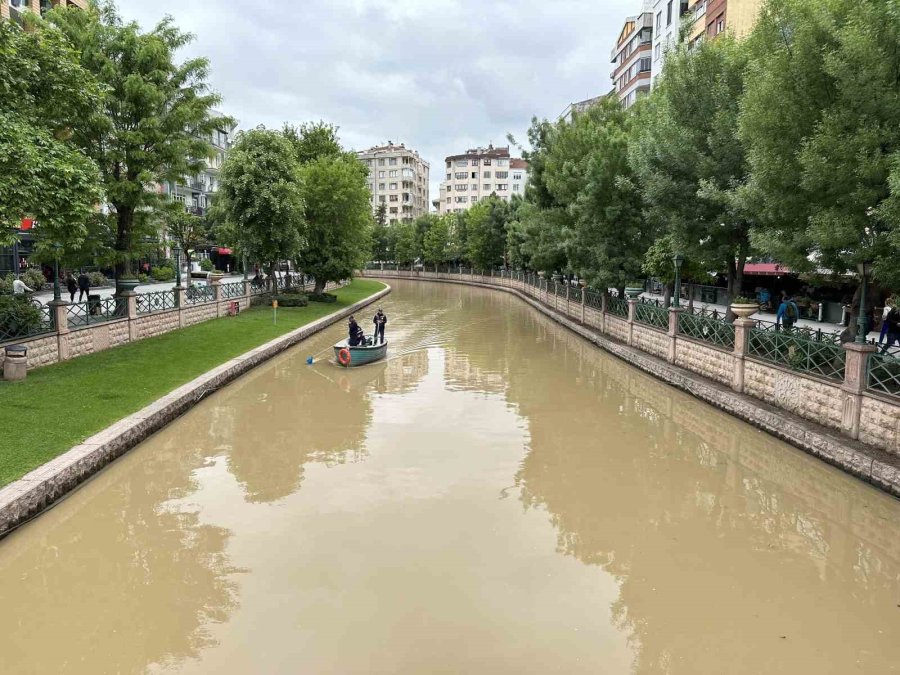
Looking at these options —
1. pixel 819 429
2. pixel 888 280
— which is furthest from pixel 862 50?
pixel 819 429

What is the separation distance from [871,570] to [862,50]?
8.89 m

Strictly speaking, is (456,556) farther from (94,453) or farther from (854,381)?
(854,381)

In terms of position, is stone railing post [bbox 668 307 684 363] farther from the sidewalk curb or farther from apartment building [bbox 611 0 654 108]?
apartment building [bbox 611 0 654 108]

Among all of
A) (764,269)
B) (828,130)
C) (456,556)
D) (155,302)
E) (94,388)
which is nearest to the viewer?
(456,556)

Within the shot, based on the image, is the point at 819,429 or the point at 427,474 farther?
the point at 819,429

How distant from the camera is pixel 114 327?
20719mm

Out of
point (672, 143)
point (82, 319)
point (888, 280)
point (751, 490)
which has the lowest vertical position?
point (751, 490)

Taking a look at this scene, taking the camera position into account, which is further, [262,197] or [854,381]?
[262,197]

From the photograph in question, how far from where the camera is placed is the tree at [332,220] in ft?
129

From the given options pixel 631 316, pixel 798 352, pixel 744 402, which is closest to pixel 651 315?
pixel 631 316

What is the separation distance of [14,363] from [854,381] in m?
18.3

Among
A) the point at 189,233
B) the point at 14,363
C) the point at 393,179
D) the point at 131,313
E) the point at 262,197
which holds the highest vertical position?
the point at 393,179

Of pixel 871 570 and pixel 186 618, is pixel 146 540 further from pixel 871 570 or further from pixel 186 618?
pixel 871 570

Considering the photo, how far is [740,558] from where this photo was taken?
8477 mm
